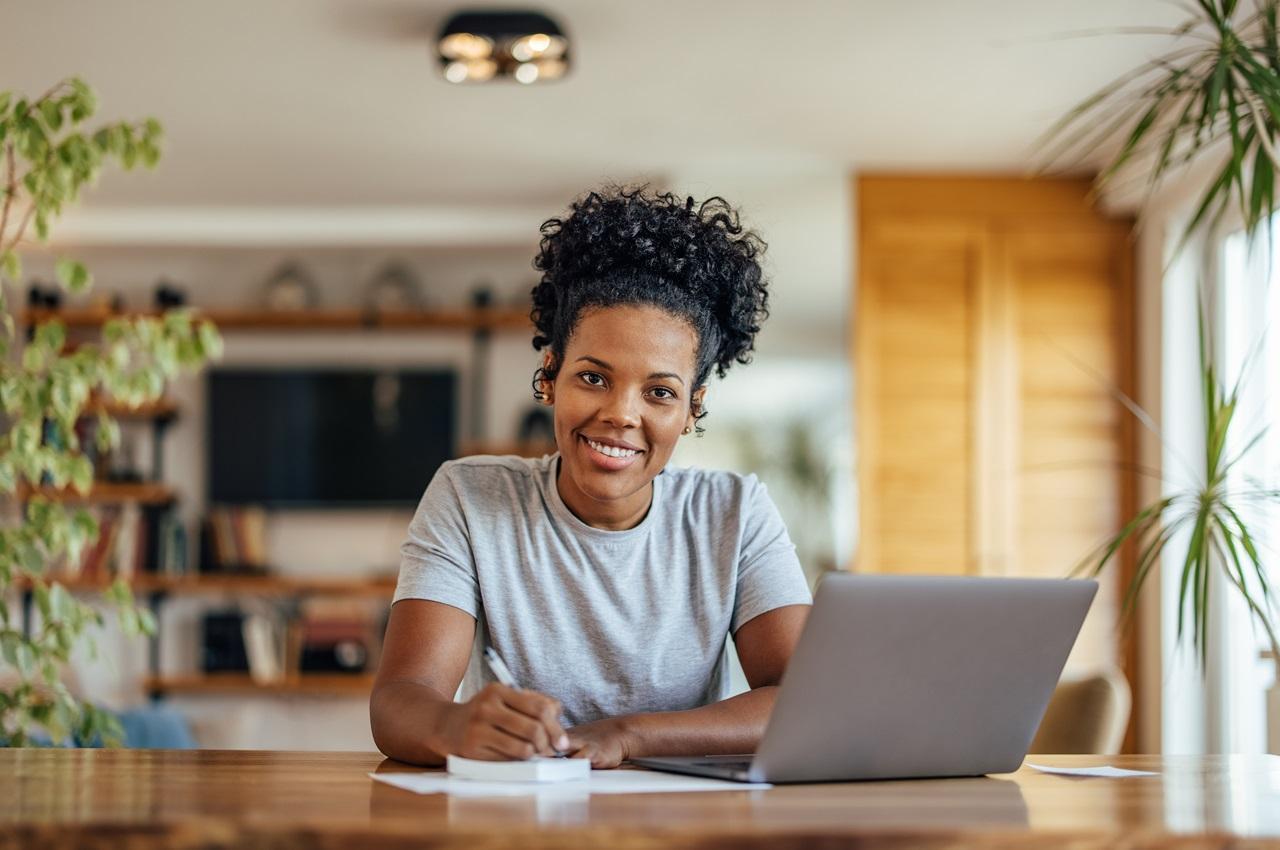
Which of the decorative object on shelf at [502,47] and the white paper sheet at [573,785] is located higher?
the decorative object on shelf at [502,47]

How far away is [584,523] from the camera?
171 cm

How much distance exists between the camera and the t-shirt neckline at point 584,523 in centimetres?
169

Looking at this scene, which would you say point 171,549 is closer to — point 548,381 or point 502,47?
point 502,47

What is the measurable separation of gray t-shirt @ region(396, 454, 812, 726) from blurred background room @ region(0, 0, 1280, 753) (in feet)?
2.20

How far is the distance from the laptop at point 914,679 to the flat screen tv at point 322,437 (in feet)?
16.7

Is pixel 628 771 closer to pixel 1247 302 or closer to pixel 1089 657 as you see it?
pixel 1247 302

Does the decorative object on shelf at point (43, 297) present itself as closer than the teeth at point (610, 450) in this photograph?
No

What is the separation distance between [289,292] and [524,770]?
5418 millimetres

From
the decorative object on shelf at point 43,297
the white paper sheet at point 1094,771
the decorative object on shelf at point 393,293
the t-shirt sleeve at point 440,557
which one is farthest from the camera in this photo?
the decorative object on shelf at point 393,293

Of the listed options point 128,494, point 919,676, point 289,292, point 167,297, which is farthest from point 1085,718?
point 167,297

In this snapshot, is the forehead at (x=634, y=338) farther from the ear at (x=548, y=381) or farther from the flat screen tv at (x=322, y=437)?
the flat screen tv at (x=322, y=437)

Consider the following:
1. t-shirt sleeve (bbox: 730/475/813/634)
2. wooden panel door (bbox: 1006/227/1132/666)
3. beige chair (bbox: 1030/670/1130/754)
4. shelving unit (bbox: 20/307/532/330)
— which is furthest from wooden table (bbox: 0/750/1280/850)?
shelving unit (bbox: 20/307/532/330)

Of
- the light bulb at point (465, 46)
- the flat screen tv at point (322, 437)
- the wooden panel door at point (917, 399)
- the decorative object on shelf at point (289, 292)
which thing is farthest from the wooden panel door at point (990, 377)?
the decorative object on shelf at point (289, 292)

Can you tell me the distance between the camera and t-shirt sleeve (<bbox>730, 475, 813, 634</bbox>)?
1.68 meters
